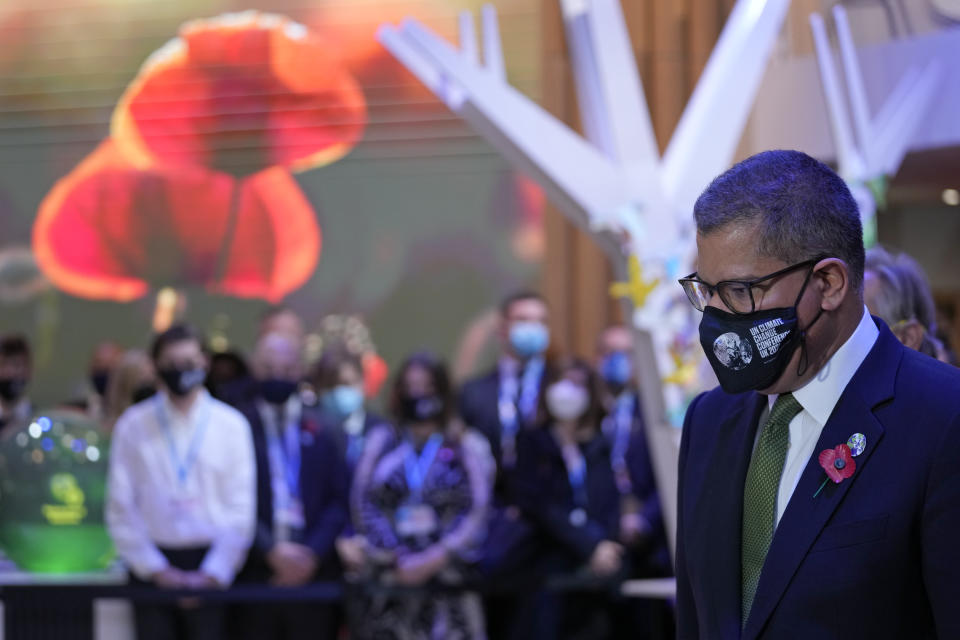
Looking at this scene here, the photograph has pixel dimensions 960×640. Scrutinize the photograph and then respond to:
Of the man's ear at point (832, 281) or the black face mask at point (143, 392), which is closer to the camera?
the man's ear at point (832, 281)

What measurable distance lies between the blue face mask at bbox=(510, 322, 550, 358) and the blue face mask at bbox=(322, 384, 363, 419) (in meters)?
0.86

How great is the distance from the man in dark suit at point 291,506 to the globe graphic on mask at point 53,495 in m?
0.67

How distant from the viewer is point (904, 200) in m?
8.58

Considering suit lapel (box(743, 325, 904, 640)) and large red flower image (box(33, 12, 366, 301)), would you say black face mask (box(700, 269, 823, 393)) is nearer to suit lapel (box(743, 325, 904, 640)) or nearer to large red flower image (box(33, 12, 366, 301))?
suit lapel (box(743, 325, 904, 640))

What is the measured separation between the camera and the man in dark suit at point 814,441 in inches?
63.2

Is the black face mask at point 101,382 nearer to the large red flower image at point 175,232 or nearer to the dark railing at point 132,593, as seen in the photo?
the large red flower image at point 175,232

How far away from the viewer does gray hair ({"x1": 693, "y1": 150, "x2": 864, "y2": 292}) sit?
1688 millimetres

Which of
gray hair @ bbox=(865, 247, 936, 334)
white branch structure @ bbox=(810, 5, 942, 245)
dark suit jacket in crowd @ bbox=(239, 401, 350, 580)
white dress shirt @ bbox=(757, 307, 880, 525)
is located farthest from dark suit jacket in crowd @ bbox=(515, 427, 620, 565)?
white dress shirt @ bbox=(757, 307, 880, 525)

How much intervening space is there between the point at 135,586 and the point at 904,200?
593cm

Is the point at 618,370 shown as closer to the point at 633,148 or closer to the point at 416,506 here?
the point at 416,506

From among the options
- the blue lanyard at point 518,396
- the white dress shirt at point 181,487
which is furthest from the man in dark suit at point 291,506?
the blue lanyard at point 518,396

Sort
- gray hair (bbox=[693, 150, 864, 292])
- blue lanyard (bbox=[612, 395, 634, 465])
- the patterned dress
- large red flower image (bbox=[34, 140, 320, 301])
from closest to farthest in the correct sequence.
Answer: gray hair (bbox=[693, 150, 864, 292]), the patterned dress, blue lanyard (bbox=[612, 395, 634, 465]), large red flower image (bbox=[34, 140, 320, 301])

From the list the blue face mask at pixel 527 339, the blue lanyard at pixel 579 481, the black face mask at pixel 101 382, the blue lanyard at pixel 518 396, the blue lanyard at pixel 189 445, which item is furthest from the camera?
the black face mask at pixel 101 382

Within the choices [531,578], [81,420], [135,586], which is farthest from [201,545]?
[531,578]
